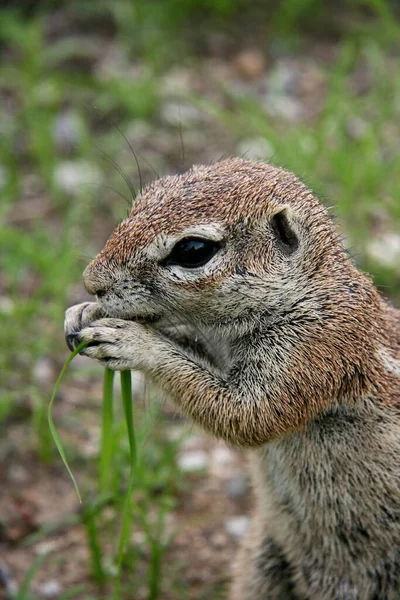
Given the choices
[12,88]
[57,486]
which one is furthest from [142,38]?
[57,486]

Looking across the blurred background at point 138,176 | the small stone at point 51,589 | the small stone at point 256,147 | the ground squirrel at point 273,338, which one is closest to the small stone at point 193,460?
the blurred background at point 138,176

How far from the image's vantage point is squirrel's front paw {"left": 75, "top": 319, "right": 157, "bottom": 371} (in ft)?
8.23

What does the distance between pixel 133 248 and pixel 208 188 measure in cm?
29

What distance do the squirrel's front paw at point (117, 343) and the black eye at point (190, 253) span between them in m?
0.22

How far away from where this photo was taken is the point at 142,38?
21.8ft

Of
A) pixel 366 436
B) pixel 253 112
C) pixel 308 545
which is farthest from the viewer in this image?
pixel 253 112

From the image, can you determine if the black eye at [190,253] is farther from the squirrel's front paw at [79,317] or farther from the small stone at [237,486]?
the small stone at [237,486]

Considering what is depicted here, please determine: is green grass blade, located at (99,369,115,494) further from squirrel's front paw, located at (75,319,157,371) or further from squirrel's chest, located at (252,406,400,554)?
squirrel's chest, located at (252,406,400,554)

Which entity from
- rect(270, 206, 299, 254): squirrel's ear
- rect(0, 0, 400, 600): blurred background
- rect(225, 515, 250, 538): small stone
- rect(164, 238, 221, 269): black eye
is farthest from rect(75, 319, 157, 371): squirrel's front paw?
rect(225, 515, 250, 538): small stone

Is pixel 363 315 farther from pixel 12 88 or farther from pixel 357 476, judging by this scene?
pixel 12 88

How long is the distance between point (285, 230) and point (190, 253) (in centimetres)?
32

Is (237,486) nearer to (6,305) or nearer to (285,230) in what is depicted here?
(6,305)

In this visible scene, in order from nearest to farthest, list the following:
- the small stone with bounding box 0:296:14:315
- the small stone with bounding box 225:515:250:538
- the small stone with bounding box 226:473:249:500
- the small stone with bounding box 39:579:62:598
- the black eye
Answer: the black eye, the small stone with bounding box 39:579:62:598, the small stone with bounding box 225:515:250:538, the small stone with bounding box 226:473:249:500, the small stone with bounding box 0:296:14:315

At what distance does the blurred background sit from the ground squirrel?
0.39m
